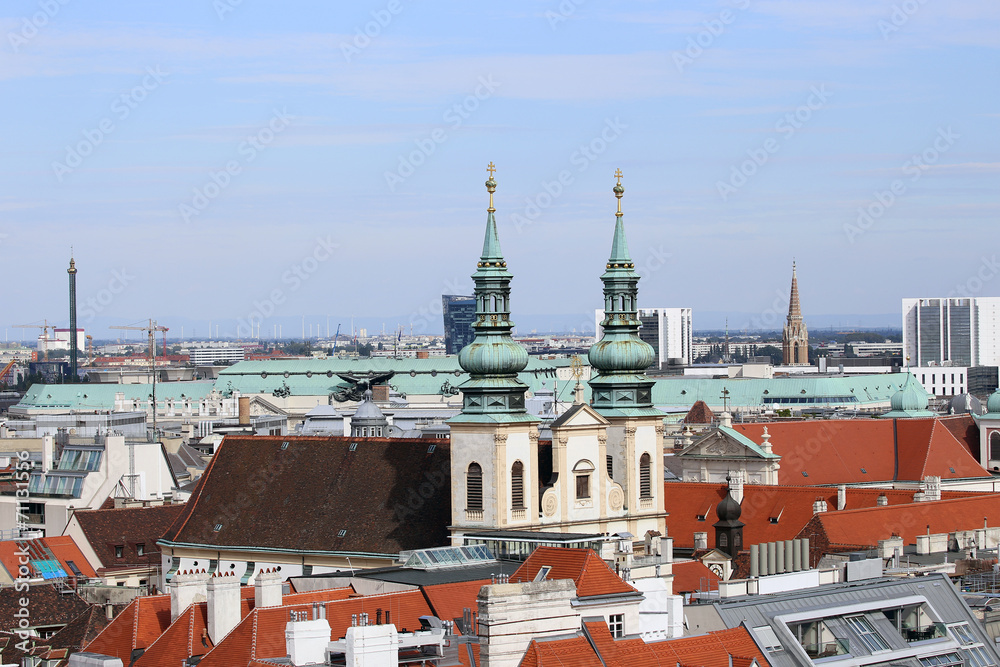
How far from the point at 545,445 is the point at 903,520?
1702 centimetres

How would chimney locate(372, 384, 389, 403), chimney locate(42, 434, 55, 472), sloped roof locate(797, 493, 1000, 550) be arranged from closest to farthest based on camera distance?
1. sloped roof locate(797, 493, 1000, 550)
2. chimney locate(42, 434, 55, 472)
3. chimney locate(372, 384, 389, 403)

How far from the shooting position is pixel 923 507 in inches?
3287

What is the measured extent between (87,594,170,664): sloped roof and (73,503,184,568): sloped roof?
2831cm

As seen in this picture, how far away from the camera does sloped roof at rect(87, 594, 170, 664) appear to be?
1922 inches

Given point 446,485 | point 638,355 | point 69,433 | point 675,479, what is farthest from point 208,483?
point 69,433

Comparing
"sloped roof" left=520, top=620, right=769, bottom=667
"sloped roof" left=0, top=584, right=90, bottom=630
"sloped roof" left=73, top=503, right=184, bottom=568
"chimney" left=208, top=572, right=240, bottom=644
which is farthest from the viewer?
"sloped roof" left=73, top=503, right=184, bottom=568

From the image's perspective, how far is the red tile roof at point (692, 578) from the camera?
5534cm

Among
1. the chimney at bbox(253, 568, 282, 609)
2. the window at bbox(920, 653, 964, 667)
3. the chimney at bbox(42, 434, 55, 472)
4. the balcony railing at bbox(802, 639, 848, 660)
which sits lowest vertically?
the window at bbox(920, 653, 964, 667)

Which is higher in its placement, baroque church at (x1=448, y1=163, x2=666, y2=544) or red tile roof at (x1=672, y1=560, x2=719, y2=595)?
baroque church at (x1=448, y1=163, x2=666, y2=544)

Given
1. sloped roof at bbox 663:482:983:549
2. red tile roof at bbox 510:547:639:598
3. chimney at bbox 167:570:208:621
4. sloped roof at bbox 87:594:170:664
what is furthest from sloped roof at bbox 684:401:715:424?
red tile roof at bbox 510:547:639:598

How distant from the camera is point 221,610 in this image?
4650cm

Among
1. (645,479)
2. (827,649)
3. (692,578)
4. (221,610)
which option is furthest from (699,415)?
(827,649)

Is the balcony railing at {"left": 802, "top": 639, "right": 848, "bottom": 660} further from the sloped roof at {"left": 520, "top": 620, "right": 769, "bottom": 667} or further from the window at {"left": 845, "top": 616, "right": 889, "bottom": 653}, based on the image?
the sloped roof at {"left": 520, "top": 620, "right": 769, "bottom": 667}

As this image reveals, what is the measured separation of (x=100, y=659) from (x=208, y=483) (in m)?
33.0
